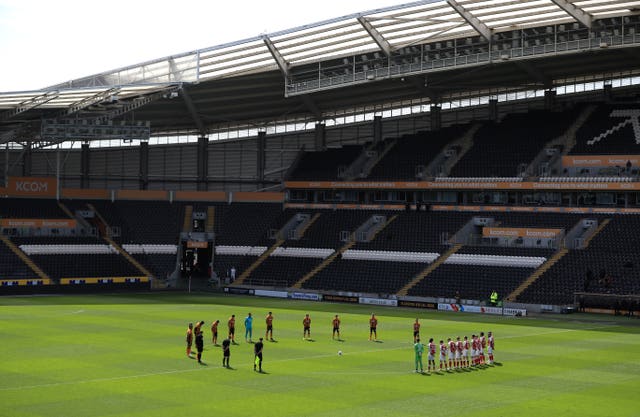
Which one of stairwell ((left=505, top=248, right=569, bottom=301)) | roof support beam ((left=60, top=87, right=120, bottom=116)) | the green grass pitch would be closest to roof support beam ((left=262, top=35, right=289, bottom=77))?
roof support beam ((left=60, top=87, right=120, bottom=116))

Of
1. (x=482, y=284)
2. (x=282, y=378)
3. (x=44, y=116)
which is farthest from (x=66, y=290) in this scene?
(x=282, y=378)

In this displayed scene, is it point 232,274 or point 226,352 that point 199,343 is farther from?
point 232,274

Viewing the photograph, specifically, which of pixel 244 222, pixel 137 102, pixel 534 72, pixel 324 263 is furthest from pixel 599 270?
pixel 137 102

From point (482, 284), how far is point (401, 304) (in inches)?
228

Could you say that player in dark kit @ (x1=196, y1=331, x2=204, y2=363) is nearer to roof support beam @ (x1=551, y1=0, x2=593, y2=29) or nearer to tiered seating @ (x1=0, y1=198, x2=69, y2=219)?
roof support beam @ (x1=551, y1=0, x2=593, y2=29)

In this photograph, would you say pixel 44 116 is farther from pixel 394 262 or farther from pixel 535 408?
pixel 535 408

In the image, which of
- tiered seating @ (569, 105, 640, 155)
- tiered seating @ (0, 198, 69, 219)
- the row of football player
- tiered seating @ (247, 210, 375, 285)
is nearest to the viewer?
the row of football player

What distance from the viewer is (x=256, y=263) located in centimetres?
7569

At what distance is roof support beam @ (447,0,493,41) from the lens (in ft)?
190

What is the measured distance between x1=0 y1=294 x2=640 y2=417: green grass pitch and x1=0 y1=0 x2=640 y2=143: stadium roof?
65.4 feet

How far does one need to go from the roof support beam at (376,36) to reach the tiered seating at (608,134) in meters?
17.8

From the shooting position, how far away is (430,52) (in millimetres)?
67688

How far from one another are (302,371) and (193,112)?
168 feet

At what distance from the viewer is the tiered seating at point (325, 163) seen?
8155cm
